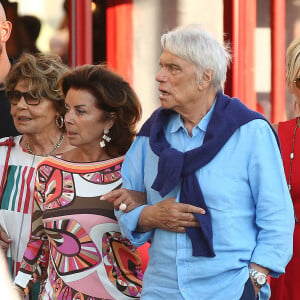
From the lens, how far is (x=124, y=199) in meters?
3.23

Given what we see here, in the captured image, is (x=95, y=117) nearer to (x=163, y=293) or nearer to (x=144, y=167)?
(x=144, y=167)

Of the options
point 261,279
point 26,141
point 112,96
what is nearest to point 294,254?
point 261,279

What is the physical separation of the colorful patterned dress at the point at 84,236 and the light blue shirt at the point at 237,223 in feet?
1.34

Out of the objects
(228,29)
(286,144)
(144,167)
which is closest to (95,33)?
(228,29)

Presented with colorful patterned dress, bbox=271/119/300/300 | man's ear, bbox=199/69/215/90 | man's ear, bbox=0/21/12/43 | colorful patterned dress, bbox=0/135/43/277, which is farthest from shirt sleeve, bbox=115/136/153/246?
man's ear, bbox=0/21/12/43

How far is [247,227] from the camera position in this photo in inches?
122

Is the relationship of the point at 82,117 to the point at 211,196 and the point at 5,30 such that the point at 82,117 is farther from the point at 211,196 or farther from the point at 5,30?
the point at 5,30

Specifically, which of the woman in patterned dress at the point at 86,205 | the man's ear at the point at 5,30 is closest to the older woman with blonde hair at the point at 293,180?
the woman in patterned dress at the point at 86,205

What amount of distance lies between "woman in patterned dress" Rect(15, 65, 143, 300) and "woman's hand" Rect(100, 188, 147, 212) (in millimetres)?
252

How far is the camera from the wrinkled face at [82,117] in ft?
11.8

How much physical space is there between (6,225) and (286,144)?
1.30 meters

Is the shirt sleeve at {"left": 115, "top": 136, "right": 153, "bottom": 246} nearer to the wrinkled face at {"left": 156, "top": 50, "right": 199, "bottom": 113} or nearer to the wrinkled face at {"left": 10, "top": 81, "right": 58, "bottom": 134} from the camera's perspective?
the wrinkled face at {"left": 156, "top": 50, "right": 199, "bottom": 113}

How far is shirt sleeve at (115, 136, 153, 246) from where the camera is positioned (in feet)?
10.5

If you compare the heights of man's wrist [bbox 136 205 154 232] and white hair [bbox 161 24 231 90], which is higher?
white hair [bbox 161 24 231 90]
